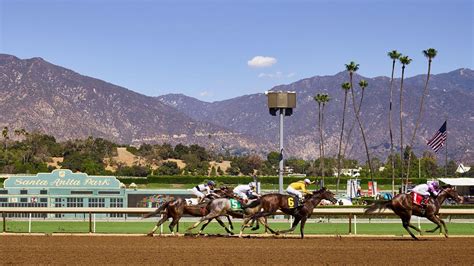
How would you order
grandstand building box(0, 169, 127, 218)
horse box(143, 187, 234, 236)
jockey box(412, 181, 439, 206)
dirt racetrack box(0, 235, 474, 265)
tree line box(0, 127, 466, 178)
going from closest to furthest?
dirt racetrack box(0, 235, 474, 265) → jockey box(412, 181, 439, 206) → horse box(143, 187, 234, 236) → grandstand building box(0, 169, 127, 218) → tree line box(0, 127, 466, 178)

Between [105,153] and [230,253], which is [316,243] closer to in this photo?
[230,253]

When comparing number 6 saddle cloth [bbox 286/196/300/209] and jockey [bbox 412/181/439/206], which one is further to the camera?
number 6 saddle cloth [bbox 286/196/300/209]

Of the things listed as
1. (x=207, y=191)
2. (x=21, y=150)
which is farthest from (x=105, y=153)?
(x=207, y=191)

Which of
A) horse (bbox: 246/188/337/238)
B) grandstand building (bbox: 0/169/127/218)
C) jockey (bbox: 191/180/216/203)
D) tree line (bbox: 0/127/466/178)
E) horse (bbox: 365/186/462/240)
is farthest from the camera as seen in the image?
tree line (bbox: 0/127/466/178)

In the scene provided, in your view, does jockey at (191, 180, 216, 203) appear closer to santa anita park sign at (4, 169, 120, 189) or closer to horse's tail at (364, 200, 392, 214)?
horse's tail at (364, 200, 392, 214)

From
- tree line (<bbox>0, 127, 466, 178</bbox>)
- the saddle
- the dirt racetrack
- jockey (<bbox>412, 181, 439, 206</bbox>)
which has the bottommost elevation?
the dirt racetrack

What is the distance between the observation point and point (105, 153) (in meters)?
153

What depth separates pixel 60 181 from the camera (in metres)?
44.5

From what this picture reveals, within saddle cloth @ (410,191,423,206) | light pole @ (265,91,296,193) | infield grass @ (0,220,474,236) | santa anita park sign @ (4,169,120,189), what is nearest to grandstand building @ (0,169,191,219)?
santa anita park sign @ (4,169,120,189)

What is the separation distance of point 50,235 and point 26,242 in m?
2.72

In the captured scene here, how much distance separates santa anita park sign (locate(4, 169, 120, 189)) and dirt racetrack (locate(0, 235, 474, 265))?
22519 mm

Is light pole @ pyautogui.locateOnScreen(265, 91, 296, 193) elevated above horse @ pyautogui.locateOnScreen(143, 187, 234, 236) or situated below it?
above

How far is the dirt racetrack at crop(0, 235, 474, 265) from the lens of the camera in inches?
619

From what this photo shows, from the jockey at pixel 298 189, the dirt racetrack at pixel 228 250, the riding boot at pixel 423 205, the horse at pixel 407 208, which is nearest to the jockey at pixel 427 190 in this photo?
the riding boot at pixel 423 205
